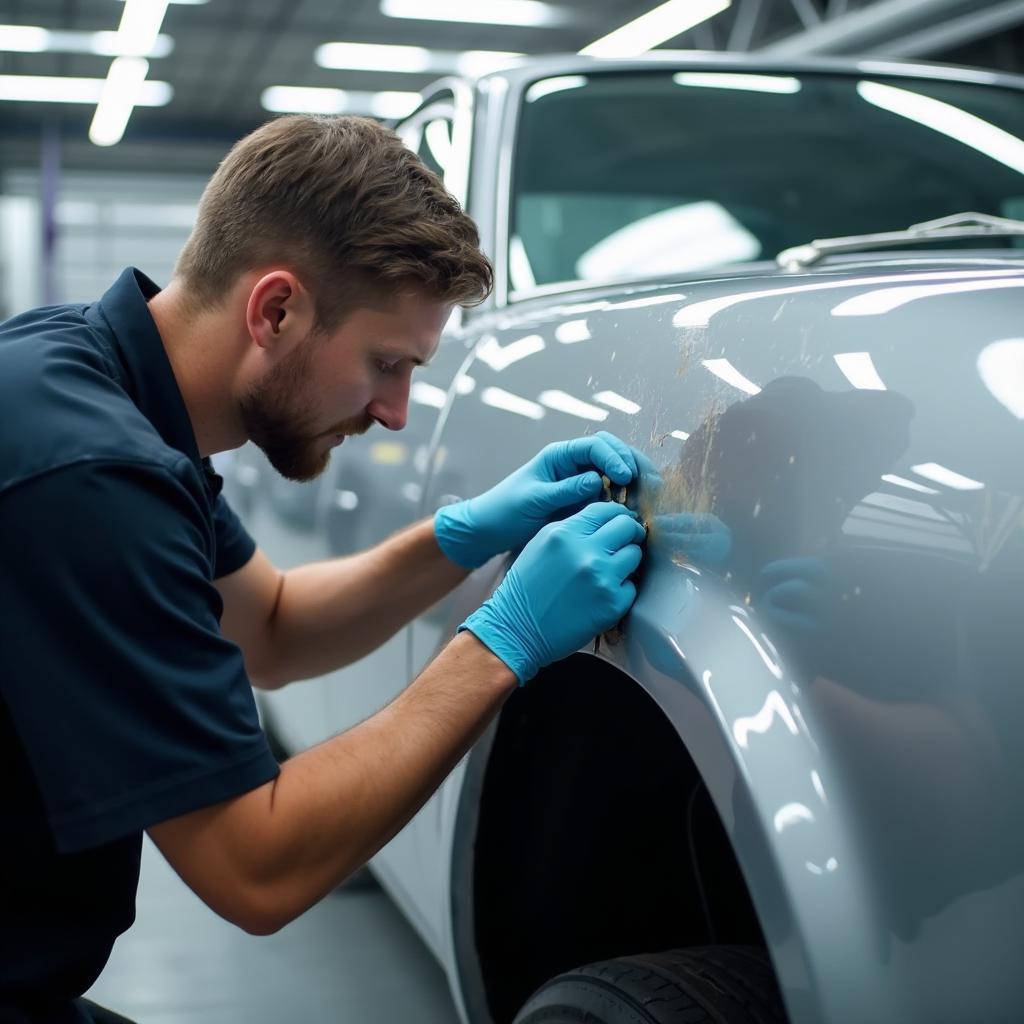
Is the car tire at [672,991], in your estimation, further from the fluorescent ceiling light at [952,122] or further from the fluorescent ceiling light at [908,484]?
the fluorescent ceiling light at [952,122]

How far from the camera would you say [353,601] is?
1.76 metres

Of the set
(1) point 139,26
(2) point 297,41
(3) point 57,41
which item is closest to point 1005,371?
(1) point 139,26

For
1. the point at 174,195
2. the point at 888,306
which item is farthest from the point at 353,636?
the point at 174,195

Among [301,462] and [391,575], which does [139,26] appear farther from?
[301,462]

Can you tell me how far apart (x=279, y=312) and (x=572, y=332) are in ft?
1.04

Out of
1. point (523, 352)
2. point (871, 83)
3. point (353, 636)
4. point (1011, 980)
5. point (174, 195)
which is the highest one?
point (871, 83)

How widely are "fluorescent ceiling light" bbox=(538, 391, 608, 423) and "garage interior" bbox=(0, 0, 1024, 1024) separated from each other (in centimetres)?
30

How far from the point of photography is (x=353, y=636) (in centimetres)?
181

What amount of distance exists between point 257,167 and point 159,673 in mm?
602

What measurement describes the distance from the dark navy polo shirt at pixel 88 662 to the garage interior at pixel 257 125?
1.37 feet

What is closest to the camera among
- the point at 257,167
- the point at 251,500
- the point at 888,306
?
the point at 888,306

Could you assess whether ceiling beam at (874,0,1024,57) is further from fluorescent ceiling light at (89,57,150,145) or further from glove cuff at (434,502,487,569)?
fluorescent ceiling light at (89,57,150,145)

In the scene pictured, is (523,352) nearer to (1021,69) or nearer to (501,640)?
(501,640)

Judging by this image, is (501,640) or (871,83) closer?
(501,640)
